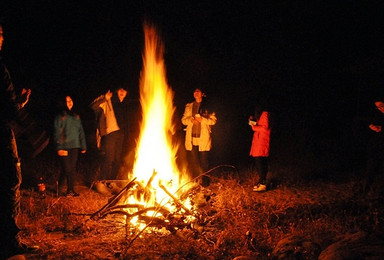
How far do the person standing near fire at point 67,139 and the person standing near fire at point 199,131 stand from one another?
8.25ft

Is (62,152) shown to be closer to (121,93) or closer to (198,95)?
(121,93)

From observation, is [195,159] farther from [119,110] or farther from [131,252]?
[131,252]

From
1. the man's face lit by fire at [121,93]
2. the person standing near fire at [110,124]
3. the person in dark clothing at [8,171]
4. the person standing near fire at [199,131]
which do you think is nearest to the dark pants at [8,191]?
the person in dark clothing at [8,171]

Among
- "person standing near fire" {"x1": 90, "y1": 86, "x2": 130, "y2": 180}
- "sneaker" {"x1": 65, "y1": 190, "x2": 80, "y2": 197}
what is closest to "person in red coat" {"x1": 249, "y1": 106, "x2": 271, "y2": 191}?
"person standing near fire" {"x1": 90, "y1": 86, "x2": 130, "y2": 180}

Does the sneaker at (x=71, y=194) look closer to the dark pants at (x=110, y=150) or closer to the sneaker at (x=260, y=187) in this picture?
the dark pants at (x=110, y=150)

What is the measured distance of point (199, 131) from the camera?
7.75 meters

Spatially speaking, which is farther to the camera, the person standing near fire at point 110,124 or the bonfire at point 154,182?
the person standing near fire at point 110,124

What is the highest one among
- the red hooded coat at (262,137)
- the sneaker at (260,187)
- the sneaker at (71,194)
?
the red hooded coat at (262,137)

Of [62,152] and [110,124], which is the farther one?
[110,124]

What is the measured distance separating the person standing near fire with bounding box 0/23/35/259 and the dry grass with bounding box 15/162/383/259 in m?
0.38

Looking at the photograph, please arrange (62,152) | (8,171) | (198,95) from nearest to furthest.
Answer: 1. (8,171)
2. (62,152)
3. (198,95)

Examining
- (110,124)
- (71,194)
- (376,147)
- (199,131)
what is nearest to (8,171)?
(71,194)

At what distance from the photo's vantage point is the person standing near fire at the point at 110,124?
758 centimetres

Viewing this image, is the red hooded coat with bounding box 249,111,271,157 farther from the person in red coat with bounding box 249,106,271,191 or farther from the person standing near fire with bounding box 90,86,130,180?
the person standing near fire with bounding box 90,86,130,180
